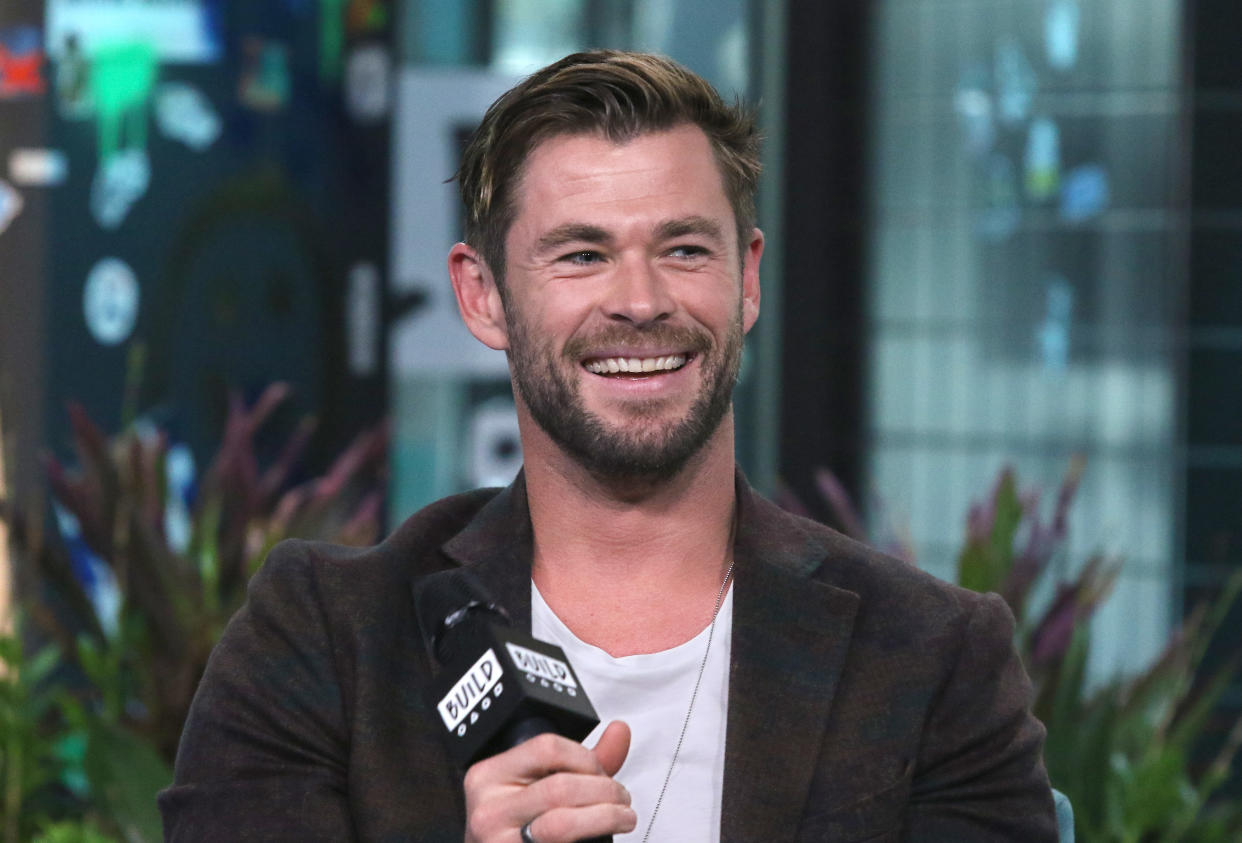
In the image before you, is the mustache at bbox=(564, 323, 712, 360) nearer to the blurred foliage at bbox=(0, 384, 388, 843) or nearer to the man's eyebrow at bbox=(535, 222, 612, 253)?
the man's eyebrow at bbox=(535, 222, 612, 253)

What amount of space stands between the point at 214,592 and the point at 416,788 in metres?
1.54

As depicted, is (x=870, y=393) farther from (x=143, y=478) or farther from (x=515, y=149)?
(x=515, y=149)

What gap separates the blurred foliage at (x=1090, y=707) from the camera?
2975mm

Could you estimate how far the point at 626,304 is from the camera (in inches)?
76.7

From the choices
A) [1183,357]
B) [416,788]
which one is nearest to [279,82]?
[1183,357]

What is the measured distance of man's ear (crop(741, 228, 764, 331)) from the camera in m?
2.13

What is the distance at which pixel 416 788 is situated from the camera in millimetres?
1869

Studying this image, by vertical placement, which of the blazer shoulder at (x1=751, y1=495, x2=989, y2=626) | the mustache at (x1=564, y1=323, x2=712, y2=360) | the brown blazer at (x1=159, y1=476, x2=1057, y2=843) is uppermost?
the mustache at (x1=564, y1=323, x2=712, y2=360)

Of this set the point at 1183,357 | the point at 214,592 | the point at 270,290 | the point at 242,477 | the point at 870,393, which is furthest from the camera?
the point at 870,393

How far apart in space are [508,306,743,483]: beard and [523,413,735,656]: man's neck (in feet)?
0.12

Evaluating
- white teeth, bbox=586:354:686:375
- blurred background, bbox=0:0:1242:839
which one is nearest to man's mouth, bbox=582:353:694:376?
white teeth, bbox=586:354:686:375

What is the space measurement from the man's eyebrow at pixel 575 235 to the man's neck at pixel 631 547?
0.25 m

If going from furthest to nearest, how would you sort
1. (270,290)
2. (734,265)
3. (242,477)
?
1. (270,290)
2. (242,477)
3. (734,265)

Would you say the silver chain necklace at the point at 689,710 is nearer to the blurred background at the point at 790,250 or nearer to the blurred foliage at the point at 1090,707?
the blurred foliage at the point at 1090,707
